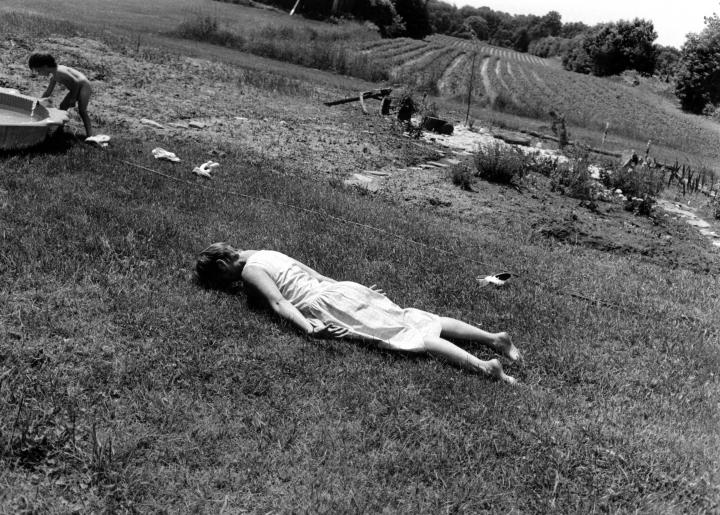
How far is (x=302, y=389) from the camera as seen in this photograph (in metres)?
3.84

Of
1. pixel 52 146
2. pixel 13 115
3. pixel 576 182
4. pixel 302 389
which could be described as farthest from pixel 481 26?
pixel 302 389

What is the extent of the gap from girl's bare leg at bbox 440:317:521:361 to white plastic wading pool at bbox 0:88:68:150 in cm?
574

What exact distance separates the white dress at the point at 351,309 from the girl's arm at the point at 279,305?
0.20ft

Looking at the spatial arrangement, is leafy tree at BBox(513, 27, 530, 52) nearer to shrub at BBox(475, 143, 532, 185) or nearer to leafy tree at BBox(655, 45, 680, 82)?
leafy tree at BBox(655, 45, 680, 82)

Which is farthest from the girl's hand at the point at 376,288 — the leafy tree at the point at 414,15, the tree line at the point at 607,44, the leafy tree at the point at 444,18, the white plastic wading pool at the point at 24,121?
the leafy tree at the point at 444,18

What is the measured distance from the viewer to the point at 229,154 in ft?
30.9

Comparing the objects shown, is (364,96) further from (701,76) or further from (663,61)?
(663,61)

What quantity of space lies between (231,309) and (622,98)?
43546mm

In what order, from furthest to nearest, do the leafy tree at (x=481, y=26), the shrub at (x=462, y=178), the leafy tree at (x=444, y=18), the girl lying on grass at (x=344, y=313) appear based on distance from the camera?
1. the leafy tree at (x=481, y=26)
2. the leafy tree at (x=444, y=18)
3. the shrub at (x=462, y=178)
4. the girl lying on grass at (x=344, y=313)

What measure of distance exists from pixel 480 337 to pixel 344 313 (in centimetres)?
109

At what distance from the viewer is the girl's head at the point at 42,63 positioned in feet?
26.2

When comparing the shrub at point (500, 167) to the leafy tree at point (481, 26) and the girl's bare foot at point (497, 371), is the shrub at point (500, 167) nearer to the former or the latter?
the girl's bare foot at point (497, 371)

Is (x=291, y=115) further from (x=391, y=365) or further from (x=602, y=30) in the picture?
(x=602, y=30)

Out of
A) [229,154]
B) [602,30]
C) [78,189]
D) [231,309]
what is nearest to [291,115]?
[229,154]
